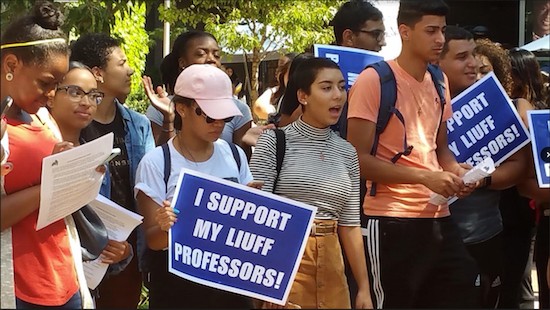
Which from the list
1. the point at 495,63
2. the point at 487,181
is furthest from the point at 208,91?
the point at 495,63

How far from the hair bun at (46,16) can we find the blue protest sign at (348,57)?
2.17 meters

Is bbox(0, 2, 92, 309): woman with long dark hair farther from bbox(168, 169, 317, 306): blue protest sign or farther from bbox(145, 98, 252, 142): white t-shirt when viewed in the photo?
bbox(145, 98, 252, 142): white t-shirt

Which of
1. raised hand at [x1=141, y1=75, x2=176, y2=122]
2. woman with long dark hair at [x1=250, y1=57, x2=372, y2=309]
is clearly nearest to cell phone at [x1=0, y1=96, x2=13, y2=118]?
woman with long dark hair at [x1=250, y1=57, x2=372, y2=309]

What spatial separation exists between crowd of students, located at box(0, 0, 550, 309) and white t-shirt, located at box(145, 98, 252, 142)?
2 cm

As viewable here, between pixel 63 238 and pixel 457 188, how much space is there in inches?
72.8

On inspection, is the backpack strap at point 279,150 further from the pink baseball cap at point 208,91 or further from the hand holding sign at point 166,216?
the hand holding sign at point 166,216

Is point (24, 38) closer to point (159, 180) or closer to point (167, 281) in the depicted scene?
point (159, 180)

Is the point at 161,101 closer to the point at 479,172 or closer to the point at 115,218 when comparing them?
the point at 115,218

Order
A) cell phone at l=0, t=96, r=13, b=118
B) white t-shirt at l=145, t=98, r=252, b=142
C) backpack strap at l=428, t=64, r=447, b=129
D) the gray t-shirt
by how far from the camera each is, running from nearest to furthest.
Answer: cell phone at l=0, t=96, r=13, b=118 → backpack strap at l=428, t=64, r=447, b=129 → the gray t-shirt → white t-shirt at l=145, t=98, r=252, b=142

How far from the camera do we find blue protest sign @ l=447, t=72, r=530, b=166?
4918 mm

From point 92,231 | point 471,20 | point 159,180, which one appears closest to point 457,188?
point 159,180

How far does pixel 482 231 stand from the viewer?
201 inches

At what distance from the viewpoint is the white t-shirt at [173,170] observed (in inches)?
155

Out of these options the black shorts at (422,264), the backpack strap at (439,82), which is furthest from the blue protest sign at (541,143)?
the black shorts at (422,264)
